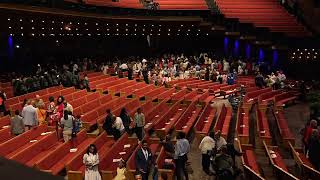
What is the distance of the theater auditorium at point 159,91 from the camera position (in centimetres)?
842

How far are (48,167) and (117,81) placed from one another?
36.9ft

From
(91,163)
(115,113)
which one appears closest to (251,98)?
(115,113)

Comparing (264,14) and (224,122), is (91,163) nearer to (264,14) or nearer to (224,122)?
(224,122)

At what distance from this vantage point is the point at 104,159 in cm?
823

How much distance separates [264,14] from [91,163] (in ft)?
70.4

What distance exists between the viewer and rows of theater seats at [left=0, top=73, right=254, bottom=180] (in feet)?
27.0

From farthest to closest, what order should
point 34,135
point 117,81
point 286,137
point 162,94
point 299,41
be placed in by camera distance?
1. point 299,41
2. point 117,81
3. point 162,94
4. point 286,137
5. point 34,135

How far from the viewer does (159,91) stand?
17.6m

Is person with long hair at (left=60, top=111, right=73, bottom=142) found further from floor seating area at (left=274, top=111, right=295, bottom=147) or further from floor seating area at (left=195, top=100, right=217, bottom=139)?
floor seating area at (left=274, top=111, right=295, bottom=147)

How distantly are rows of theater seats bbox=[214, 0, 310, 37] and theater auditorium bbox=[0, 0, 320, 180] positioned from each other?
11cm

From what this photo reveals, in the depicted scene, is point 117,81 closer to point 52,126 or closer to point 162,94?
point 162,94

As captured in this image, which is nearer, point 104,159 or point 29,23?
point 104,159

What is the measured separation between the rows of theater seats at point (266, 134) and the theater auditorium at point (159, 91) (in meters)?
0.05

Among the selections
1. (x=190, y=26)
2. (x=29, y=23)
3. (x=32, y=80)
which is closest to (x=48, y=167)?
(x=32, y=80)
